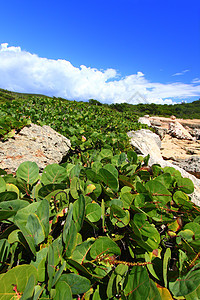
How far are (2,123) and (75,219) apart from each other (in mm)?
2187

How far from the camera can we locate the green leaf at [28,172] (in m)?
1.25

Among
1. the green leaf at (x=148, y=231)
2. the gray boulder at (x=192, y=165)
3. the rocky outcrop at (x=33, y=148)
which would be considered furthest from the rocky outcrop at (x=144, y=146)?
the green leaf at (x=148, y=231)

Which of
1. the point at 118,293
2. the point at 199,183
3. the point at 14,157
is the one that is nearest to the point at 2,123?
the point at 14,157

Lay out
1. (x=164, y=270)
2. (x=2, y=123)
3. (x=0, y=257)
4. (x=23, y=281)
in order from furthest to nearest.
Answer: (x=2, y=123) < (x=164, y=270) < (x=0, y=257) < (x=23, y=281)

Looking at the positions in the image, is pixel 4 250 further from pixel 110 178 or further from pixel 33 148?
pixel 33 148

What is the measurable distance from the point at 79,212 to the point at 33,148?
6.32ft

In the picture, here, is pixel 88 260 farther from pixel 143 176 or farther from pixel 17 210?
pixel 143 176

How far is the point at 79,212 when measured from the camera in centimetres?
87

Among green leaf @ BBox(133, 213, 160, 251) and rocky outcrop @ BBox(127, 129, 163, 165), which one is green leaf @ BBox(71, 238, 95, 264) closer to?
green leaf @ BBox(133, 213, 160, 251)

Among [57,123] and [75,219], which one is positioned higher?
[57,123]

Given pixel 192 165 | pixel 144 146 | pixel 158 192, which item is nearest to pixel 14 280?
pixel 158 192

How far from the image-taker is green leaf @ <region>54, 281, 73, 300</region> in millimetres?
616

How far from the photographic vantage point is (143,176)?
1.67 metres

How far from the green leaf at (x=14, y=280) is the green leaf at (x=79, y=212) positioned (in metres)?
0.29
